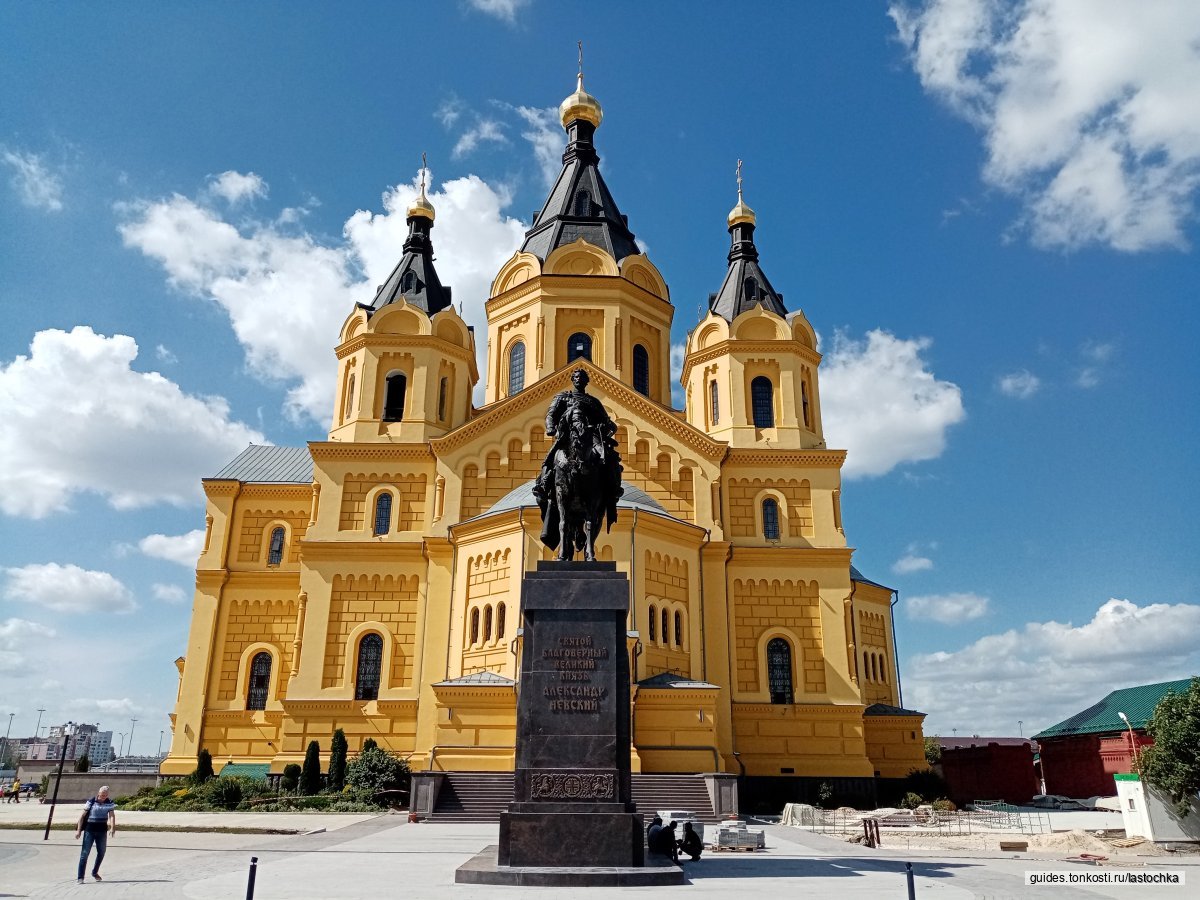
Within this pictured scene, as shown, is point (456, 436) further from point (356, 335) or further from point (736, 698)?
point (736, 698)

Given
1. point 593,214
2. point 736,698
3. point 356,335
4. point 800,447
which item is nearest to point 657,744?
point 736,698

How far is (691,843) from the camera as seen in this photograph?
14508 mm

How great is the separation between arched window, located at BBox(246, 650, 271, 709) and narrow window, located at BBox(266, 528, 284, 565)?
11.5 ft

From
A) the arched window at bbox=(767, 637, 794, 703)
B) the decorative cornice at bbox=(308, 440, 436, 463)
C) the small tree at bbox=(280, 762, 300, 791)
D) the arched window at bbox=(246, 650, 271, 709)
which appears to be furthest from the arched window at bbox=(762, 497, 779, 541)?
the arched window at bbox=(246, 650, 271, 709)

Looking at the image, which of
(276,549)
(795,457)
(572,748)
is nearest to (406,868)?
(572,748)

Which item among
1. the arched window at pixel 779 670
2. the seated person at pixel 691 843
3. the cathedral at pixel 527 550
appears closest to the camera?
the seated person at pixel 691 843

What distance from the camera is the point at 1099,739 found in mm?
43781

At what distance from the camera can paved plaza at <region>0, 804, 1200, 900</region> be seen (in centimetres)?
1104

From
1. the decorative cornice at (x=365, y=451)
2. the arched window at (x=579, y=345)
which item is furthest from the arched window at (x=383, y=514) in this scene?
the arched window at (x=579, y=345)

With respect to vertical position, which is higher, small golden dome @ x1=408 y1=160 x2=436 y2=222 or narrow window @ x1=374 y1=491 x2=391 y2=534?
small golden dome @ x1=408 y1=160 x2=436 y2=222

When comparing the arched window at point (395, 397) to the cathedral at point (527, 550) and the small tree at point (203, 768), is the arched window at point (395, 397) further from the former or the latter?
the small tree at point (203, 768)

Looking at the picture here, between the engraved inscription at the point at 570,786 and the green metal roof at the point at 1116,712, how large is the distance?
40256mm

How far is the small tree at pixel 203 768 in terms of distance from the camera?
30797 mm

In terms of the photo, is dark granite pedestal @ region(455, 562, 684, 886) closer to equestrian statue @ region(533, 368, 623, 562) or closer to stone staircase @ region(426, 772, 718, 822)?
equestrian statue @ region(533, 368, 623, 562)
